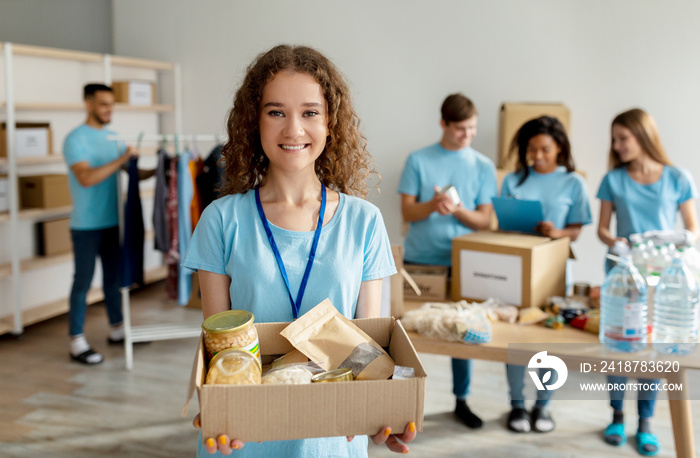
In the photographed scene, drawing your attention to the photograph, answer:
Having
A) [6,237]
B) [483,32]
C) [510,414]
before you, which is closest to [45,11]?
[6,237]

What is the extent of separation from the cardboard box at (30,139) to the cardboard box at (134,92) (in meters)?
0.82

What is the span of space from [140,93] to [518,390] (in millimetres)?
3847

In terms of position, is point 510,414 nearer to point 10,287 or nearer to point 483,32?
point 483,32

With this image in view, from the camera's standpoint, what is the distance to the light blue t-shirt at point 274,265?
1.29m

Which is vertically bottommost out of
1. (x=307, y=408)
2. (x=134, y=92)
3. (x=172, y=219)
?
(x=307, y=408)

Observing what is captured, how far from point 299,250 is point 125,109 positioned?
14.2 feet

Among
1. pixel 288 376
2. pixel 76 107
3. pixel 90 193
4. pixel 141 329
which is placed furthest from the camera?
pixel 76 107

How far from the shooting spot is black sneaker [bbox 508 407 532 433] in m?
3.02

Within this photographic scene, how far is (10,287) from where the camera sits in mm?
4211

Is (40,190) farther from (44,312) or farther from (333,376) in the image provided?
(333,376)

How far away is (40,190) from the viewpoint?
13.9 feet

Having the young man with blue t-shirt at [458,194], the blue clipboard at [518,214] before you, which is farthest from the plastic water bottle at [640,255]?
the young man with blue t-shirt at [458,194]

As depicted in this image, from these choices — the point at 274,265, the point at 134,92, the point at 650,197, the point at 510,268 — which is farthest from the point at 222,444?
the point at 134,92

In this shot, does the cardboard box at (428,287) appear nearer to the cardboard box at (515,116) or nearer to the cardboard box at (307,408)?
the cardboard box at (307,408)
